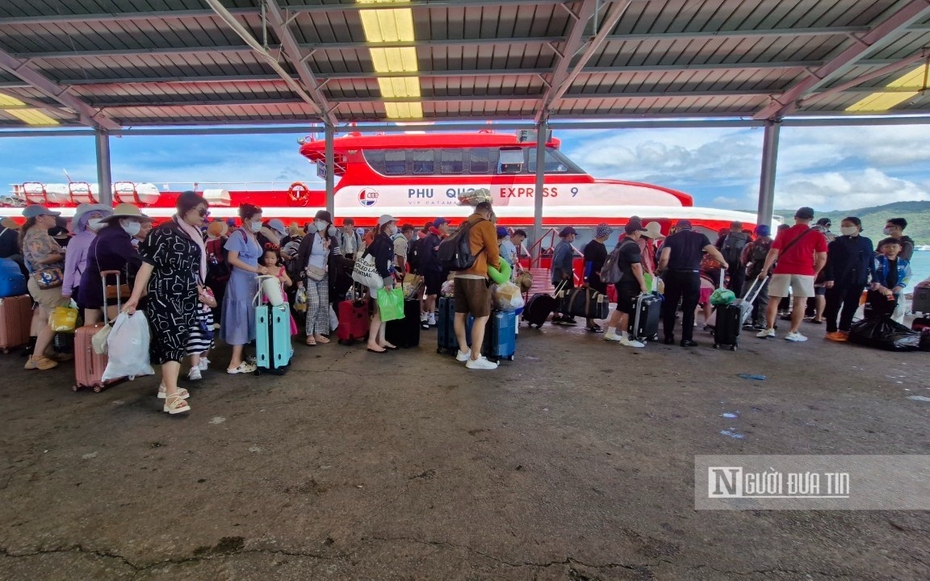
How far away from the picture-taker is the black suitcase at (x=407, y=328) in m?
5.28

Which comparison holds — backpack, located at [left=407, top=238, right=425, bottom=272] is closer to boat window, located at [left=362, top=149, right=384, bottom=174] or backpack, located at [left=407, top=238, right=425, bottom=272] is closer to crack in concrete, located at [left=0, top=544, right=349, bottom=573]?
crack in concrete, located at [left=0, top=544, right=349, bottom=573]

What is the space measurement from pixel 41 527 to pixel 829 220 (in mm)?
9857

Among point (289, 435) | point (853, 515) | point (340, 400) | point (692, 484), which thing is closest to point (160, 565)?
point (289, 435)

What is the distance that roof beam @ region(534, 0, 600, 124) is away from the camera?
18.9ft

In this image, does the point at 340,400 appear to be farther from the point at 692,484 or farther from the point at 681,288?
the point at 681,288

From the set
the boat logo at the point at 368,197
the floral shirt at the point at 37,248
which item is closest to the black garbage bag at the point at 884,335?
the floral shirt at the point at 37,248

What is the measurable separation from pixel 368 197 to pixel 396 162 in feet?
4.18

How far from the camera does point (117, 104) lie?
8.84 meters

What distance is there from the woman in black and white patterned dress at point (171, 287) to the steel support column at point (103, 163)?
865cm

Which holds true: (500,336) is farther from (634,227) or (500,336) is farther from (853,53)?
(853,53)

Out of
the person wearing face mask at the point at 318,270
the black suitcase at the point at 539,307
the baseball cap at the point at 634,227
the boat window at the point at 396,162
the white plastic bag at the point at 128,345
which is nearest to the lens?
the white plastic bag at the point at 128,345

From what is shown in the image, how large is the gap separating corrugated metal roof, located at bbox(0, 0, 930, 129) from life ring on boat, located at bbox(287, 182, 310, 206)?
2.52 m

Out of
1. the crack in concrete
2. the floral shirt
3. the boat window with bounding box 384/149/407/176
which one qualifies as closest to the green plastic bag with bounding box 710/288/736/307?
the crack in concrete

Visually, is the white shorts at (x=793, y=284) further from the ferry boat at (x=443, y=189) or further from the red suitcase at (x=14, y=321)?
the red suitcase at (x=14, y=321)
